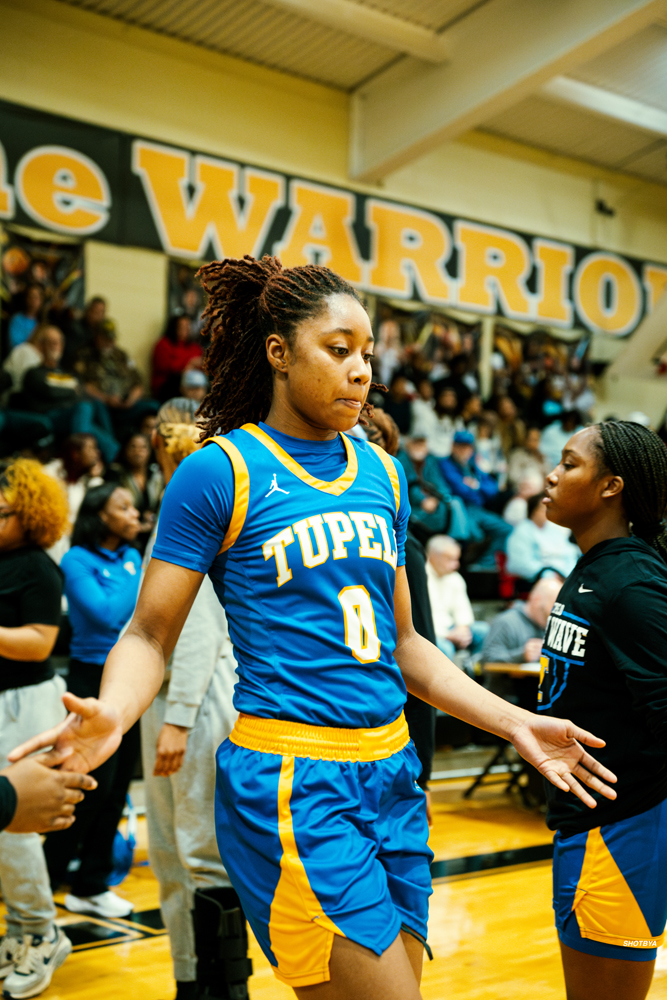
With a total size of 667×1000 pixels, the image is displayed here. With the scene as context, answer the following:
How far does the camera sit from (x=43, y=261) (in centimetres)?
932

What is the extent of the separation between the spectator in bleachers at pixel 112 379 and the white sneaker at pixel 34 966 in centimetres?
605

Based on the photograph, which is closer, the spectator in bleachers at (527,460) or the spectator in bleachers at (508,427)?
the spectator in bleachers at (527,460)

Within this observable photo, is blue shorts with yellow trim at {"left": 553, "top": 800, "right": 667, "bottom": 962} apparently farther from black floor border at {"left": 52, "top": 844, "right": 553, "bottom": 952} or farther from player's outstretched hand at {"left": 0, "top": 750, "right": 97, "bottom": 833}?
black floor border at {"left": 52, "top": 844, "right": 553, "bottom": 952}

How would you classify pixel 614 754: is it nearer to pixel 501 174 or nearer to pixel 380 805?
pixel 380 805

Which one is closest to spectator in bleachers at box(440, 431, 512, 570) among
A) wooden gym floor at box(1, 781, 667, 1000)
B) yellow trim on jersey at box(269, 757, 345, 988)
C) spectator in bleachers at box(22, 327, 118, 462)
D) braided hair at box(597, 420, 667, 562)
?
spectator in bleachers at box(22, 327, 118, 462)

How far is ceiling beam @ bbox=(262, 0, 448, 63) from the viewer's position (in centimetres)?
Result: 918

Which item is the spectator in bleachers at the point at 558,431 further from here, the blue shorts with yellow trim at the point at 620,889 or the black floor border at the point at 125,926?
the blue shorts with yellow trim at the point at 620,889

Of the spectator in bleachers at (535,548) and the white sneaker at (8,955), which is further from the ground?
the spectator in bleachers at (535,548)

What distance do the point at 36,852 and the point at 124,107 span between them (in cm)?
849

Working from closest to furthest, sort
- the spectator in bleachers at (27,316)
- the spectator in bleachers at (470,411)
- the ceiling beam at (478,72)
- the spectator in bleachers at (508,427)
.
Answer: the ceiling beam at (478,72)
the spectator in bleachers at (27,316)
the spectator in bleachers at (470,411)
the spectator in bleachers at (508,427)

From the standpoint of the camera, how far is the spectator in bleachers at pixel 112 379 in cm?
908

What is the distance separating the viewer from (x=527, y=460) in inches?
472

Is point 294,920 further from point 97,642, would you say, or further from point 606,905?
point 97,642

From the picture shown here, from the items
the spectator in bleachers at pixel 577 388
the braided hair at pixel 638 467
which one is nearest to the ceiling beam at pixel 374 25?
the spectator in bleachers at pixel 577 388
